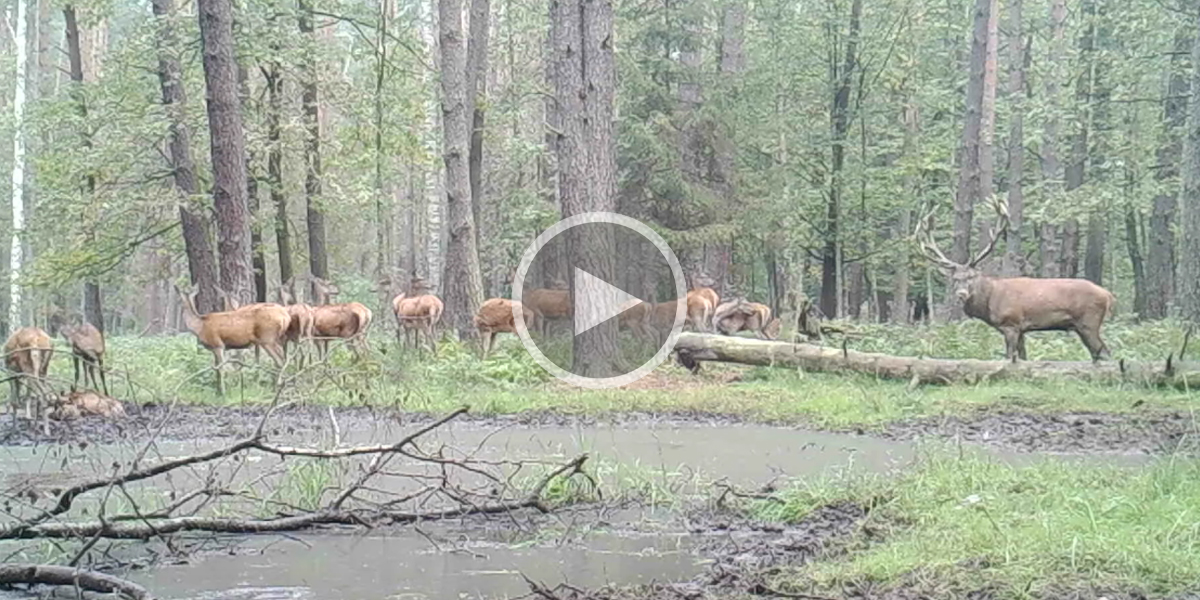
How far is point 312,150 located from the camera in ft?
66.1

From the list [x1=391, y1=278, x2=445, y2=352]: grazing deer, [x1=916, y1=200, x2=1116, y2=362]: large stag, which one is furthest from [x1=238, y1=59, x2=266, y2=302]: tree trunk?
[x1=916, y1=200, x2=1116, y2=362]: large stag

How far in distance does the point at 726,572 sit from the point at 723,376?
360 inches

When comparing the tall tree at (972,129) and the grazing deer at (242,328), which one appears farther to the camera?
the tall tree at (972,129)

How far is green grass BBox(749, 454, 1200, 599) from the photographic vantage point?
4750 millimetres

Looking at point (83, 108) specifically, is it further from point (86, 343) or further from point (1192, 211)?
point (1192, 211)

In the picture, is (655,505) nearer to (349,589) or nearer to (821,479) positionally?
(821,479)

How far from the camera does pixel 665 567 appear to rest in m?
5.61

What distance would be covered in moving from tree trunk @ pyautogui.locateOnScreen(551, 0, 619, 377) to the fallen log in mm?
1081

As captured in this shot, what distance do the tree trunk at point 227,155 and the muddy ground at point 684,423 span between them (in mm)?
2796

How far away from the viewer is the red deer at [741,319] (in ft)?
53.3

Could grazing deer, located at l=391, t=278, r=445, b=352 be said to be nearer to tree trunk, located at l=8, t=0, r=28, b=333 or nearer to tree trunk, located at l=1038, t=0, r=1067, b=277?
tree trunk, located at l=8, t=0, r=28, b=333

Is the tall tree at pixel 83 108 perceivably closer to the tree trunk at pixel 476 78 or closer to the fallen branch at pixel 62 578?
the tree trunk at pixel 476 78

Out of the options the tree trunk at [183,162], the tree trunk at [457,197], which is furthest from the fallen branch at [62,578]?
the tree trunk at [457,197]

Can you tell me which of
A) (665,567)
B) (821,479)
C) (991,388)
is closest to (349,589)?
(665,567)
